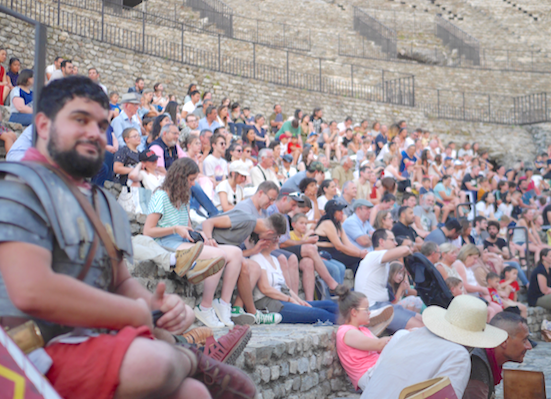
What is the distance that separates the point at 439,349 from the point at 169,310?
1691 millimetres

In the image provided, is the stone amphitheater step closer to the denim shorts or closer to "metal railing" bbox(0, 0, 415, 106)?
"metal railing" bbox(0, 0, 415, 106)

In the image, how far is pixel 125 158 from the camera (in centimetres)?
591

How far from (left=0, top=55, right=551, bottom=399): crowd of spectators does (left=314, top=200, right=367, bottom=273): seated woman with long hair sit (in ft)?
0.04

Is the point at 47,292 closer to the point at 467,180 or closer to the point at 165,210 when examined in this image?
the point at 165,210

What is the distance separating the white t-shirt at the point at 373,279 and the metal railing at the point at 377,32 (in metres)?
19.7

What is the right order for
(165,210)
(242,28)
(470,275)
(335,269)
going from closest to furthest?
(165,210) → (335,269) → (470,275) → (242,28)

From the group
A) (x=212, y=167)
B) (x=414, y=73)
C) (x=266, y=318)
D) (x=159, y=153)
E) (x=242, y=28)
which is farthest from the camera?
(x=414, y=73)

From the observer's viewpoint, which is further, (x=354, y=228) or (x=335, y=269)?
(x=354, y=228)

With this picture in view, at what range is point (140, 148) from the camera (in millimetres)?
6863

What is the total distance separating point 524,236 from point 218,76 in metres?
9.40

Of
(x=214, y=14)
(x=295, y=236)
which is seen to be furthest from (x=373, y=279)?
(x=214, y=14)

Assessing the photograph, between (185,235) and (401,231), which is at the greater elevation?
(185,235)

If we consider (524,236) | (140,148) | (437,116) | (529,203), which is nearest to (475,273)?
(524,236)

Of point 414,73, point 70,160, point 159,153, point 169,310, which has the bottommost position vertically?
point 414,73
